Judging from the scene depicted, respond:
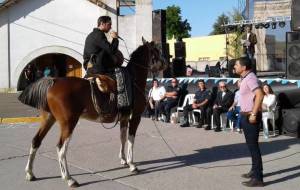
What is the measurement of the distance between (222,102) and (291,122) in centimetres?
212

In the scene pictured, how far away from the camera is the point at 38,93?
7.12 m

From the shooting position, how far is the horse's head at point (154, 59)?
324 inches

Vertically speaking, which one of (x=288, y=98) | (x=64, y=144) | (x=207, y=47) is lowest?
(x=64, y=144)

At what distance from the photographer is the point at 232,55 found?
A: 4788 centimetres

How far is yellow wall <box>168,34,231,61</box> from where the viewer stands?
5516cm

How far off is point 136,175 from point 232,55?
137ft

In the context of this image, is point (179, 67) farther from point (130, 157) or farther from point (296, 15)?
point (130, 157)

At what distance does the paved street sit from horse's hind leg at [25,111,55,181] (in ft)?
0.64

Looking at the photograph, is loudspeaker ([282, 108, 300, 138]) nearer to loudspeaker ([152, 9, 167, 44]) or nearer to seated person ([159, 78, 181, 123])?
seated person ([159, 78, 181, 123])

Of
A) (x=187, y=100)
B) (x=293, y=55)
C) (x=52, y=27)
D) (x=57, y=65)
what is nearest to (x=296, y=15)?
(x=293, y=55)

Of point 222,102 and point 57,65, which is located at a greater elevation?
point 57,65

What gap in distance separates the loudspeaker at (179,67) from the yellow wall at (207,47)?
34849 millimetres

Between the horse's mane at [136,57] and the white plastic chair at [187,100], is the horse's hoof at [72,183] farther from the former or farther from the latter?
the white plastic chair at [187,100]

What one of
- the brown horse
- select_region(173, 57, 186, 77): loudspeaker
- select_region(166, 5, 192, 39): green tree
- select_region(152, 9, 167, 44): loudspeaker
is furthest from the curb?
select_region(166, 5, 192, 39): green tree
